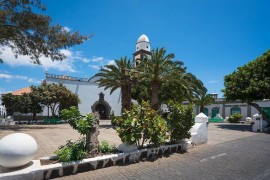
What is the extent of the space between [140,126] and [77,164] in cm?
243

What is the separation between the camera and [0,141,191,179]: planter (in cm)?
441

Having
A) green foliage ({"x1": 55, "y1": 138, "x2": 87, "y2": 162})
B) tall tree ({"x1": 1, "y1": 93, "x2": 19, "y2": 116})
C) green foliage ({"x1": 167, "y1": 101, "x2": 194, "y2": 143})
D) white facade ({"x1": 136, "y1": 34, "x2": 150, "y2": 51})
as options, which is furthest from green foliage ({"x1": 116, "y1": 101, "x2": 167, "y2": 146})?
white facade ({"x1": 136, "y1": 34, "x2": 150, "y2": 51})

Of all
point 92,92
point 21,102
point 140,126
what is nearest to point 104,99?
point 92,92

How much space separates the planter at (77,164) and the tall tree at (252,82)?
47.4 feet

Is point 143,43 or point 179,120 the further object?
point 143,43

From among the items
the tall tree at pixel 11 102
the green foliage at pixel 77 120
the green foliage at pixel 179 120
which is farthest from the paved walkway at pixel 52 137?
the tall tree at pixel 11 102

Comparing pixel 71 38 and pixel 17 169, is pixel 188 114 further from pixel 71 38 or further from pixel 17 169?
pixel 71 38

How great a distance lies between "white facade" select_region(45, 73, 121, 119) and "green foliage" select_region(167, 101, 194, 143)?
1023 inches

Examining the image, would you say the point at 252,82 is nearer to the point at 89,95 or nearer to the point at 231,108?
the point at 231,108

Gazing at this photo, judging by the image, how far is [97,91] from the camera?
34875 mm

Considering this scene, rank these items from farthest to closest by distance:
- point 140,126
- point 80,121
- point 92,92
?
point 92,92
point 140,126
point 80,121

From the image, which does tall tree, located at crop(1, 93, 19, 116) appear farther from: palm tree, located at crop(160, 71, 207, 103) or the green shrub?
the green shrub

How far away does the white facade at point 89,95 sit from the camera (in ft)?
103

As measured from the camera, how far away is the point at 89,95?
33.9 m
